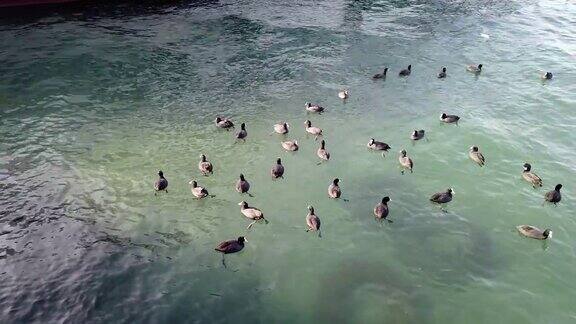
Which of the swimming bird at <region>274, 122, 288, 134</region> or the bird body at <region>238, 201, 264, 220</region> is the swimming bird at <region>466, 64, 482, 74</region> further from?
the bird body at <region>238, 201, 264, 220</region>

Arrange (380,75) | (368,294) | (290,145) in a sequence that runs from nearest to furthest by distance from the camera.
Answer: (368,294), (290,145), (380,75)

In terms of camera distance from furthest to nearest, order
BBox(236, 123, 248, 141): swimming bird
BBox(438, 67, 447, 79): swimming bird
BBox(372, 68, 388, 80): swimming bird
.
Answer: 1. BBox(438, 67, 447, 79): swimming bird
2. BBox(372, 68, 388, 80): swimming bird
3. BBox(236, 123, 248, 141): swimming bird

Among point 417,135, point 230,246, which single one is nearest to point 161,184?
point 230,246

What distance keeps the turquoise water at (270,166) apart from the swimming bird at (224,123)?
0.68 metres

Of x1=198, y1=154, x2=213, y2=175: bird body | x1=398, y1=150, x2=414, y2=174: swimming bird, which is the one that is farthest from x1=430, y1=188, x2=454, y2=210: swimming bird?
x1=198, y1=154, x2=213, y2=175: bird body

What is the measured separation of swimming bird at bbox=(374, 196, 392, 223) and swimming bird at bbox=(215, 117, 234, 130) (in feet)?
34.7

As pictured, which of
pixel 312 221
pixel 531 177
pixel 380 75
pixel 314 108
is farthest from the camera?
pixel 380 75

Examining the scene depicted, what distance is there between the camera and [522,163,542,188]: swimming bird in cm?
2531

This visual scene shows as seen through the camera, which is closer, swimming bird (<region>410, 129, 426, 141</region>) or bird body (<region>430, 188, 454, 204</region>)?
bird body (<region>430, 188, 454, 204</region>)

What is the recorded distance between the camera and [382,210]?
73.6 feet

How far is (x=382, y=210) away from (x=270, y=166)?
22.1 feet

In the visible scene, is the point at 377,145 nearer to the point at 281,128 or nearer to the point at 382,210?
the point at 281,128

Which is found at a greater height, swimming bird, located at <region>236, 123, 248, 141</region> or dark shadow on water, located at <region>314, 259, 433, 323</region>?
swimming bird, located at <region>236, 123, 248, 141</region>

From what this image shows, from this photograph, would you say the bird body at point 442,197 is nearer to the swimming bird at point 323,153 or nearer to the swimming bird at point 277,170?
the swimming bird at point 323,153
